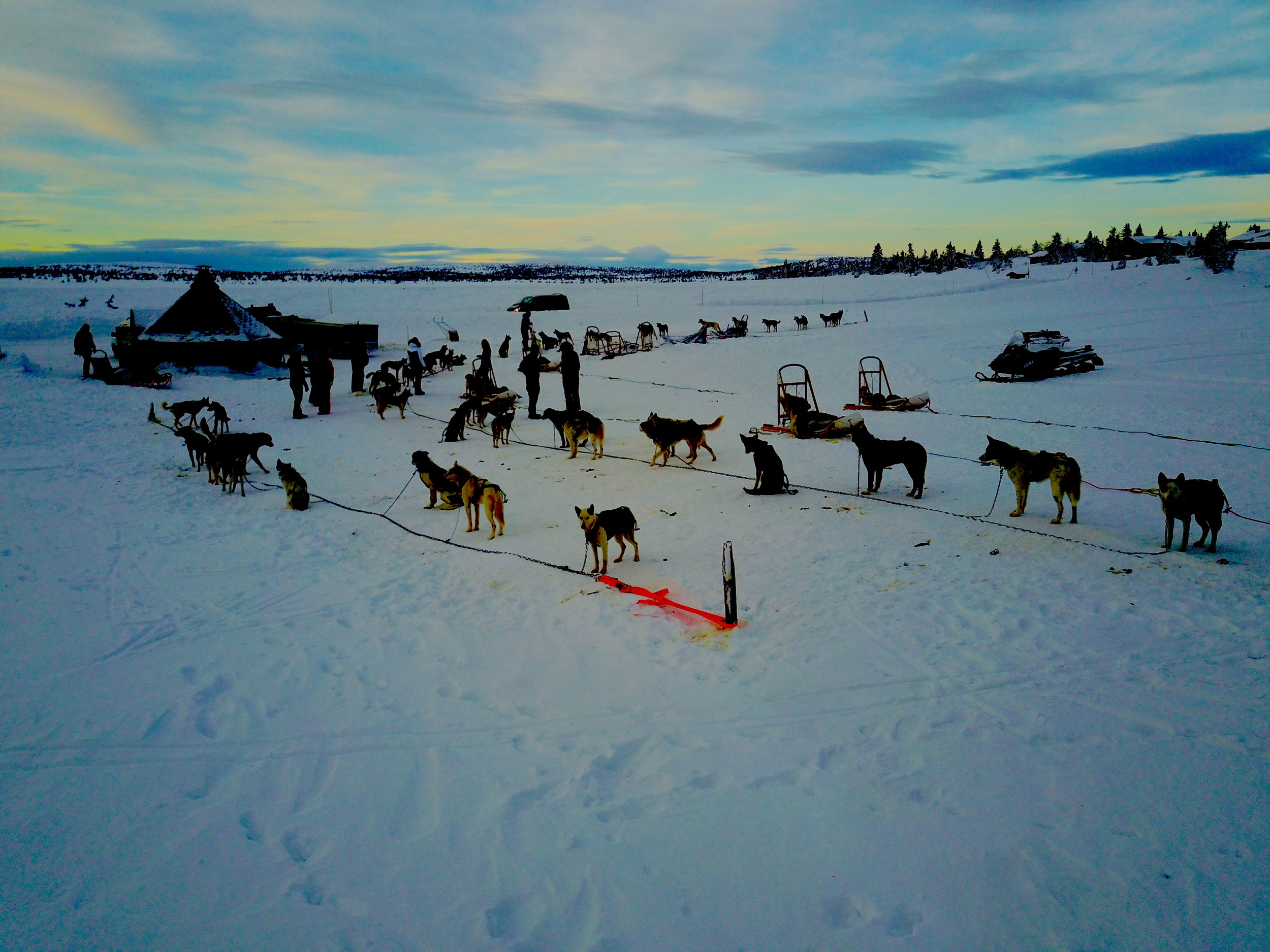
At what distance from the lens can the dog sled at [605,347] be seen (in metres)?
26.8

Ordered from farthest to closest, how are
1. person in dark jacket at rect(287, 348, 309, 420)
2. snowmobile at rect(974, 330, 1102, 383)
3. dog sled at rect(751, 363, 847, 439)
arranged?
snowmobile at rect(974, 330, 1102, 383) < person in dark jacket at rect(287, 348, 309, 420) < dog sled at rect(751, 363, 847, 439)

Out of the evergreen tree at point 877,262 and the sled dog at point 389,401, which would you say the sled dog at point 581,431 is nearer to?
the sled dog at point 389,401

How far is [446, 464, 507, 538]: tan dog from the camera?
895 cm

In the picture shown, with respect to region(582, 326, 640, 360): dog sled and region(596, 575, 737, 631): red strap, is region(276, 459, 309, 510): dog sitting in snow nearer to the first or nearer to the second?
region(596, 575, 737, 631): red strap

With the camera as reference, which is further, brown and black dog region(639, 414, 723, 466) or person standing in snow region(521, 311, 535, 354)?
person standing in snow region(521, 311, 535, 354)

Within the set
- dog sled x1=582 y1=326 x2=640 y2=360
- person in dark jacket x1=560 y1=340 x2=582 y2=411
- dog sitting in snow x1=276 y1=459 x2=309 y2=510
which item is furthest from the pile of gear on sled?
dog sled x1=582 y1=326 x2=640 y2=360

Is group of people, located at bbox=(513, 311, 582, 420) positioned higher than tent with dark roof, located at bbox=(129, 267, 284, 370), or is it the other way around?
tent with dark roof, located at bbox=(129, 267, 284, 370)

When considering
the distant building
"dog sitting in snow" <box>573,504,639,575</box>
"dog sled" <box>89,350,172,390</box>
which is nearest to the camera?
"dog sitting in snow" <box>573,504,639,575</box>

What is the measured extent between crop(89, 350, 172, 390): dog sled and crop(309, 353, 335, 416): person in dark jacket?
22.6 ft

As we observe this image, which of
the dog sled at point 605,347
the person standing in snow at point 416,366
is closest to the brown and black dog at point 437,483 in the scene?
the person standing in snow at point 416,366

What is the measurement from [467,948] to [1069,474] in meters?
8.34

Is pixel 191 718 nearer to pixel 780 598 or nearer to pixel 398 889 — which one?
pixel 398 889

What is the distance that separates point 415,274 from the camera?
4013 inches

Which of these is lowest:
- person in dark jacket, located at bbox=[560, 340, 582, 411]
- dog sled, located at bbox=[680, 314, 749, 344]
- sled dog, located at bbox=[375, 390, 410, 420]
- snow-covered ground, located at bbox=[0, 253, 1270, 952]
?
snow-covered ground, located at bbox=[0, 253, 1270, 952]
